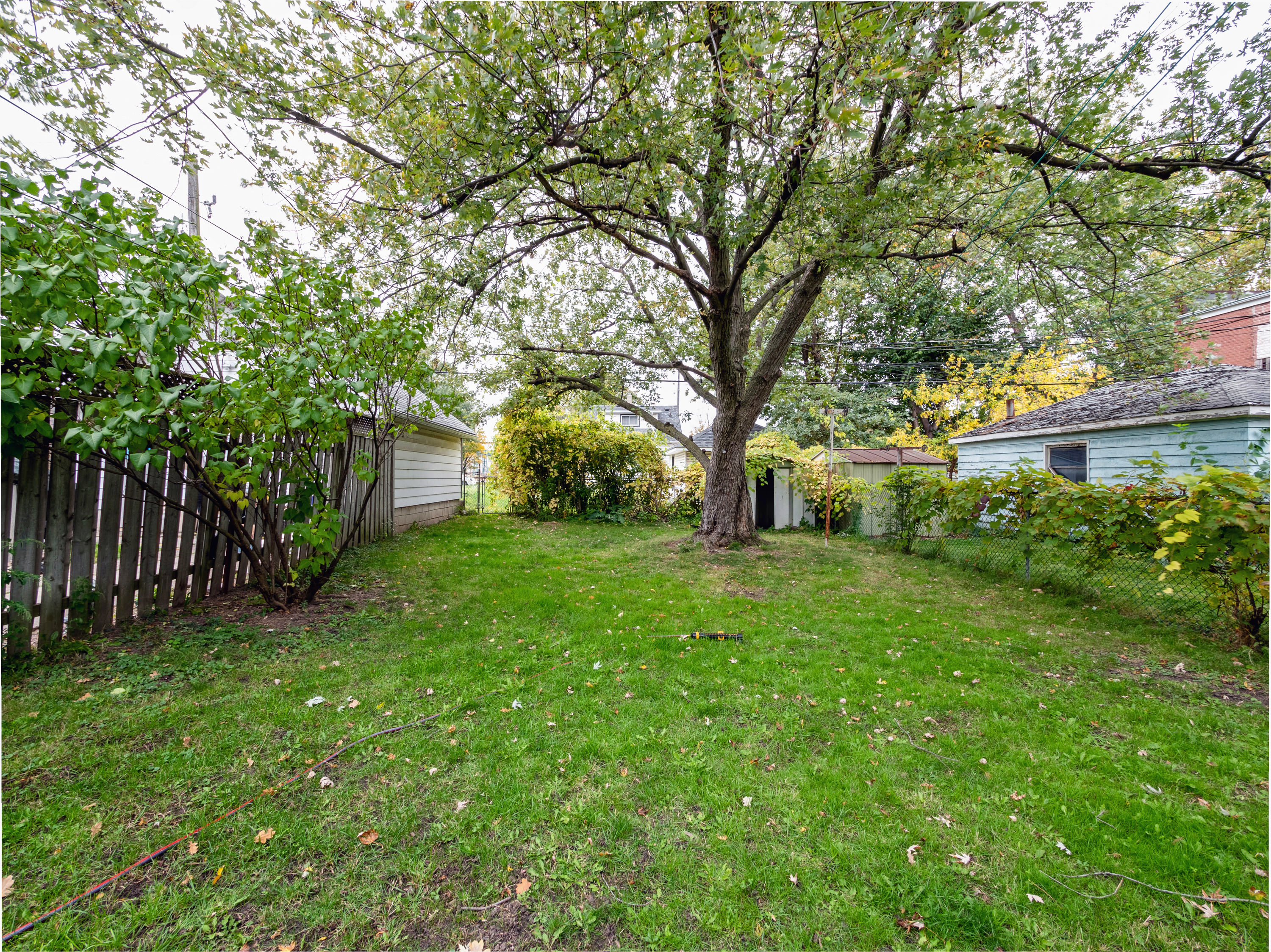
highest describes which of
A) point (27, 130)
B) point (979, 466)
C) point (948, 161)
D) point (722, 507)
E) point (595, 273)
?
point (595, 273)

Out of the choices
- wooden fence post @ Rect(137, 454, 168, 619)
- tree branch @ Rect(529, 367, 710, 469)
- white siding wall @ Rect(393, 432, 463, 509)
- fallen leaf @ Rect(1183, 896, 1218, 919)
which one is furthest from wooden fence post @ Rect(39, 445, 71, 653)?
tree branch @ Rect(529, 367, 710, 469)

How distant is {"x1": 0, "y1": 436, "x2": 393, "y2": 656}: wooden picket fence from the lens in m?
2.69

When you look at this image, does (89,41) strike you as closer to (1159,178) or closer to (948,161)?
(948,161)

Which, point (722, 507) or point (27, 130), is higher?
point (27, 130)

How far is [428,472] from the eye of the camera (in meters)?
9.87

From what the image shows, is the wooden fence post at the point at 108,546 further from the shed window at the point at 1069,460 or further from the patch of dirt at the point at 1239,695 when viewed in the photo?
the shed window at the point at 1069,460

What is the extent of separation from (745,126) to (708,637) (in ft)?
13.1

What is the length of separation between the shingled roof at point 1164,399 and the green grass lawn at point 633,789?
15.9ft

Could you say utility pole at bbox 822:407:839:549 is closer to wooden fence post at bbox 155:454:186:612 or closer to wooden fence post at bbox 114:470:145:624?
wooden fence post at bbox 155:454:186:612

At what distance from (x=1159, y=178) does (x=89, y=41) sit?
8.80m

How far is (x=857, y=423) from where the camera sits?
1570 centimetres

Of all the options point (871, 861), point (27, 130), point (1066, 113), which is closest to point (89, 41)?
point (27, 130)

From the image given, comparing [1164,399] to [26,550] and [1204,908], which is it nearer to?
[1204,908]

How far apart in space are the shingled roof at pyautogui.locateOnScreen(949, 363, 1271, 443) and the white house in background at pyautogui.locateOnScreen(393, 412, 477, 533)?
1111cm
